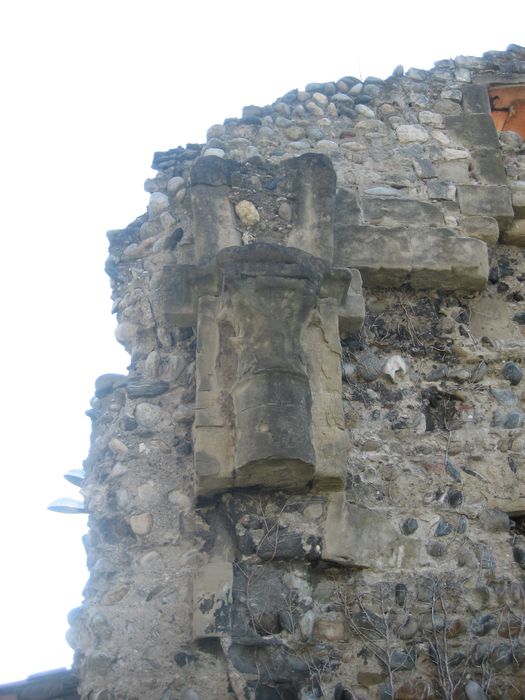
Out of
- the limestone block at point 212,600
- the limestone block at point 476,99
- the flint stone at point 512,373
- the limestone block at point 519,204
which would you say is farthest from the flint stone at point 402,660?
the limestone block at point 476,99

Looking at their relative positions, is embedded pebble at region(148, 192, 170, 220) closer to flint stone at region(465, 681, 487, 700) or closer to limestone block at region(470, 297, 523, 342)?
limestone block at region(470, 297, 523, 342)

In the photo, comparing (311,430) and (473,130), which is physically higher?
(473,130)

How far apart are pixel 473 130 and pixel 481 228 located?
2.27 ft

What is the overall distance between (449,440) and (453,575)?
1.88 ft

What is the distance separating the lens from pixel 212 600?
10.3 ft

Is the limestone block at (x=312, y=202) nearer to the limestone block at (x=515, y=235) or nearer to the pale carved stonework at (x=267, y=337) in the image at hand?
the pale carved stonework at (x=267, y=337)

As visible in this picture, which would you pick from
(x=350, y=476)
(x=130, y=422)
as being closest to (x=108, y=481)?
(x=130, y=422)

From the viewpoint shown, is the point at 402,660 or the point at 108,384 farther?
the point at 108,384

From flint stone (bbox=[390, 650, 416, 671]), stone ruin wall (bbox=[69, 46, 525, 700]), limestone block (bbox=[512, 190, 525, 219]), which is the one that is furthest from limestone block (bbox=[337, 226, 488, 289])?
flint stone (bbox=[390, 650, 416, 671])

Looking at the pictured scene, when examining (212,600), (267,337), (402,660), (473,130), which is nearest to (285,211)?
(267,337)

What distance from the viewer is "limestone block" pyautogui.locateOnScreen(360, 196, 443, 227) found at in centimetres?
421

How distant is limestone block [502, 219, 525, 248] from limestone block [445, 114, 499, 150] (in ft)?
1.61

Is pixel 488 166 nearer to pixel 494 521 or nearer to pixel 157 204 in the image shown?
pixel 157 204

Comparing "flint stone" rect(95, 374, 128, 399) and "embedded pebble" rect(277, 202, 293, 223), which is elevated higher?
"embedded pebble" rect(277, 202, 293, 223)
